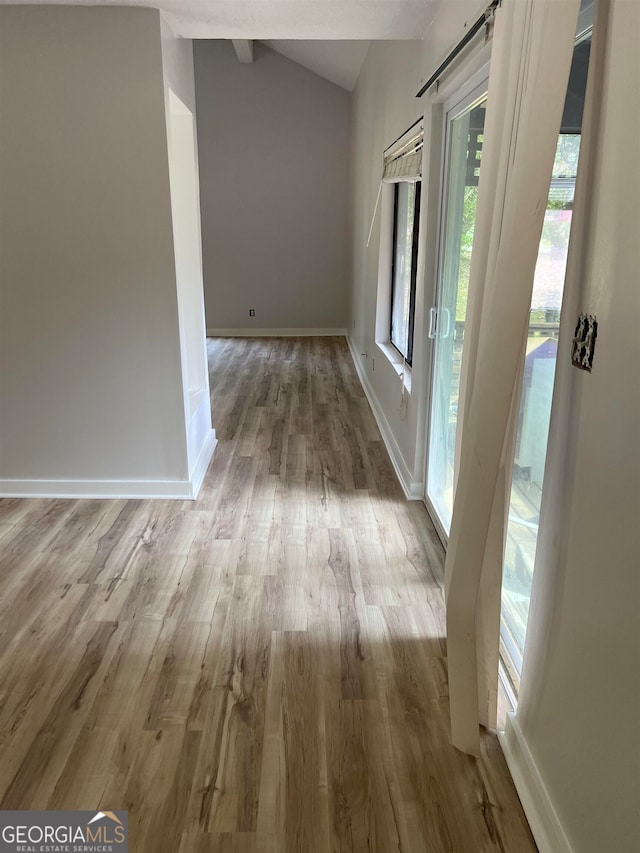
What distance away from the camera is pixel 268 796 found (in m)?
1.63

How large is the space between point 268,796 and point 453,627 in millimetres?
657

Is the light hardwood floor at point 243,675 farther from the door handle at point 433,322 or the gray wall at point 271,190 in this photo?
the gray wall at point 271,190

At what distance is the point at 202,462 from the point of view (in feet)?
12.4

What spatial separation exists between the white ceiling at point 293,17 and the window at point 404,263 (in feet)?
2.81

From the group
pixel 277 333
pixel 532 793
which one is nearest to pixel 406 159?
pixel 532 793

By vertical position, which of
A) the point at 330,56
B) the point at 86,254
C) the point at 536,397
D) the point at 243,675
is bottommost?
the point at 243,675

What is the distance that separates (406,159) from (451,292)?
1055 millimetres

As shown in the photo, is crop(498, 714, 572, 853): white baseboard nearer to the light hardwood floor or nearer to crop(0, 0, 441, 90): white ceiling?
the light hardwood floor

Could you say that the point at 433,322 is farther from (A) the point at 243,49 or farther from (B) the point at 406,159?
(A) the point at 243,49

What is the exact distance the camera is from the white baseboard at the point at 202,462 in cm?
347

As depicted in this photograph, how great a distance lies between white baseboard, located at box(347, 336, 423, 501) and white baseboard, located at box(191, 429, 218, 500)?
1161 millimetres

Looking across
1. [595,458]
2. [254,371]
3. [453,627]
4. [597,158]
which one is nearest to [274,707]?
[453,627]

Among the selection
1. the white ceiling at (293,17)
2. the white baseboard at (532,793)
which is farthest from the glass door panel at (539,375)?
the white ceiling at (293,17)

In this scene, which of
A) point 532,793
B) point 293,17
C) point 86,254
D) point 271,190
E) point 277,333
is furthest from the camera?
point 277,333
